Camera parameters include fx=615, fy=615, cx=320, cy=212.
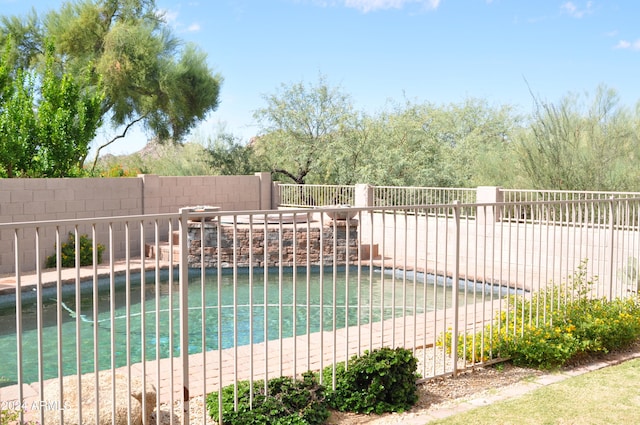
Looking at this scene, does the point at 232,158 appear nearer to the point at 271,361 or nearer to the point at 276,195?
the point at 276,195

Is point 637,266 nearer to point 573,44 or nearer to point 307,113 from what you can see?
point 307,113

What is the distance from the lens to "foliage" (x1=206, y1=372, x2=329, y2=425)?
12.5 feet

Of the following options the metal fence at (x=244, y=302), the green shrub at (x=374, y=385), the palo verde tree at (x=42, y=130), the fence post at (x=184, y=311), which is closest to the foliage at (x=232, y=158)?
the palo verde tree at (x=42, y=130)

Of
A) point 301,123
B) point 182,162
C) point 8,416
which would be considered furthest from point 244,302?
point 182,162

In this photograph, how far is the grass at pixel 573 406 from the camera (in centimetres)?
411

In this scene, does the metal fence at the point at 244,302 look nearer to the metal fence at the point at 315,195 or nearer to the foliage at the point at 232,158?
the metal fence at the point at 315,195

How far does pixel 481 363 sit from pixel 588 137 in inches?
483

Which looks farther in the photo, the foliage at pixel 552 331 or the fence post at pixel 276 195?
the fence post at pixel 276 195

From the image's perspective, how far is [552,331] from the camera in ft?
18.1

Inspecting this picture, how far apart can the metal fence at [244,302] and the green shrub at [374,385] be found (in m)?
0.16

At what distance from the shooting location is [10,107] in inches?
635

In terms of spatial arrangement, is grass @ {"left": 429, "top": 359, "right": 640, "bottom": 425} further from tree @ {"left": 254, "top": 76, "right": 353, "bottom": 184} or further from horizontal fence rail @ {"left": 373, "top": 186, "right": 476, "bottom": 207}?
tree @ {"left": 254, "top": 76, "right": 353, "bottom": 184}

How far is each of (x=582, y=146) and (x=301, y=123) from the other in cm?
1352

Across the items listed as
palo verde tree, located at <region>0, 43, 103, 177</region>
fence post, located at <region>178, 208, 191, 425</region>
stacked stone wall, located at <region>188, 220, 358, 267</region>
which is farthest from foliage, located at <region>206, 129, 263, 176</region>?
fence post, located at <region>178, 208, 191, 425</region>
